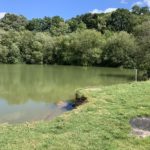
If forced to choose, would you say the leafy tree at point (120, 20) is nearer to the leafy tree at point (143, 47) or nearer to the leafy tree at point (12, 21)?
the leafy tree at point (12, 21)

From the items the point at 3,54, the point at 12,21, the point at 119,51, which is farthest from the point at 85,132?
the point at 12,21

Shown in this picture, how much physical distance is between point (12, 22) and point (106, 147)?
95.2 m

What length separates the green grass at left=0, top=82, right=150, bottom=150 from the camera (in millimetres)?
8600

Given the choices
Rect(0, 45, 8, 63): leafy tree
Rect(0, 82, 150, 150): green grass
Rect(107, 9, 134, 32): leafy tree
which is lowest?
Rect(0, 82, 150, 150): green grass

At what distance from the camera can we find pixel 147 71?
30.4 meters

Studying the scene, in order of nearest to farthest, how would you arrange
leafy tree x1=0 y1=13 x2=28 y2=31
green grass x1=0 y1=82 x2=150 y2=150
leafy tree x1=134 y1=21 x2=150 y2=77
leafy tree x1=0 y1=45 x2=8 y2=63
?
1. green grass x1=0 y1=82 x2=150 y2=150
2. leafy tree x1=134 y1=21 x2=150 y2=77
3. leafy tree x1=0 y1=45 x2=8 y2=63
4. leafy tree x1=0 y1=13 x2=28 y2=31

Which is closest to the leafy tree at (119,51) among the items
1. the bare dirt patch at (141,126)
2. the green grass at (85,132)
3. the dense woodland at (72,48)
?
the dense woodland at (72,48)

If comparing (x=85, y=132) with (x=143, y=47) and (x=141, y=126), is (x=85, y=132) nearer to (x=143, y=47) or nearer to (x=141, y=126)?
(x=141, y=126)

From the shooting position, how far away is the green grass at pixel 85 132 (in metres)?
8.60

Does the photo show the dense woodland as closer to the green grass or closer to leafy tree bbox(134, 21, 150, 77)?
leafy tree bbox(134, 21, 150, 77)

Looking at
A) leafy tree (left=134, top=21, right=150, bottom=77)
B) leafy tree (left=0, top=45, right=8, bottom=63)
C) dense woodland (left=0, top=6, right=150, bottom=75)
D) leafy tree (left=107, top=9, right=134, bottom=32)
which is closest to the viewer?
leafy tree (left=134, top=21, right=150, bottom=77)

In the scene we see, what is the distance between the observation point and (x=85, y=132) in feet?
31.4

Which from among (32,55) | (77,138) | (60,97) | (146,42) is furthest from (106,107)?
(32,55)

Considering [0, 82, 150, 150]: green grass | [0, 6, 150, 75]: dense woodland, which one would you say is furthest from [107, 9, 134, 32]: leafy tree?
[0, 82, 150, 150]: green grass
